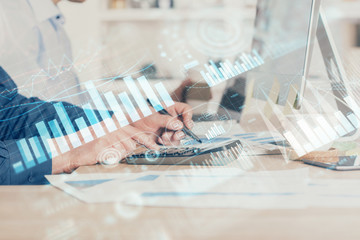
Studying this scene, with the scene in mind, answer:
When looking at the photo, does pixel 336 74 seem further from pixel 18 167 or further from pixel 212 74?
pixel 18 167

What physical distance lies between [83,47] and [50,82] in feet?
3.69

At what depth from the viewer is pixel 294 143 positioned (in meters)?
0.51

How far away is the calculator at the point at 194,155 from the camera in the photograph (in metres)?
0.45

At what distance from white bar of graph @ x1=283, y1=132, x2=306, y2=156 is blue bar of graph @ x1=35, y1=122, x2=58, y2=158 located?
0.40m

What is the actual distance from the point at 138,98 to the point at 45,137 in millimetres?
190

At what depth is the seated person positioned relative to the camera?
0.44m

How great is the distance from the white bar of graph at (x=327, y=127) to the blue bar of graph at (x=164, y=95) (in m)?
0.27

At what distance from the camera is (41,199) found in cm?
32

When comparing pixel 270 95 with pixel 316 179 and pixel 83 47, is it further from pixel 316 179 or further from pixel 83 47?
pixel 83 47

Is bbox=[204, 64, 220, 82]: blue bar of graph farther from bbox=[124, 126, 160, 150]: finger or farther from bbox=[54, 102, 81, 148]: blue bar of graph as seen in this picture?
bbox=[54, 102, 81, 148]: blue bar of graph

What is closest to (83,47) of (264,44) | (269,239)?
(264,44)
